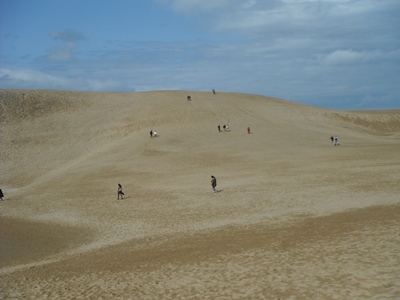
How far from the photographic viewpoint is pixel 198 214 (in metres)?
21.8

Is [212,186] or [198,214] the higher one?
[212,186]

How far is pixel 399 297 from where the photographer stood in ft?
28.0

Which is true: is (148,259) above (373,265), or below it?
below

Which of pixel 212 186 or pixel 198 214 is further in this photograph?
pixel 212 186

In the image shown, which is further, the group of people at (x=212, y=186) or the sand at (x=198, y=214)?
the group of people at (x=212, y=186)

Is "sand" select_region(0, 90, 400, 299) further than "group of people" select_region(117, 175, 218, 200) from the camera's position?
No

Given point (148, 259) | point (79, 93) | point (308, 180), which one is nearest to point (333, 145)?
point (308, 180)

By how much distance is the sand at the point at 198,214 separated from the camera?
37.7ft

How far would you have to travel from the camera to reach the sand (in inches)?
452

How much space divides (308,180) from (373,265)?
16155mm

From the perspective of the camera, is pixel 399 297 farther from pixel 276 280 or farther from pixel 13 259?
pixel 13 259

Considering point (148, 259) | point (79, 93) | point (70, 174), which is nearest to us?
point (148, 259)

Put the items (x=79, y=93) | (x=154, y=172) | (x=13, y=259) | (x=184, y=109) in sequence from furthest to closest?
(x=79, y=93) → (x=184, y=109) → (x=154, y=172) → (x=13, y=259)

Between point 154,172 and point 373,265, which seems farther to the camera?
point 154,172
